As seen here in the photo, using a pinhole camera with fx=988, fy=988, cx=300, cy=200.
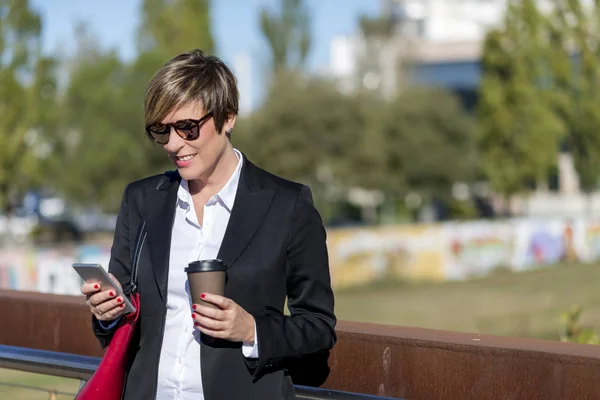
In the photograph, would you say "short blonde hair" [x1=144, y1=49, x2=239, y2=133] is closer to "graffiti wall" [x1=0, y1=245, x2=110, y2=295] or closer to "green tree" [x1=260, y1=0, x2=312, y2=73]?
"graffiti wall" [x1=0, y1=245, x2=110, y2=295]

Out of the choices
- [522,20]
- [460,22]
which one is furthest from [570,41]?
[460,22]

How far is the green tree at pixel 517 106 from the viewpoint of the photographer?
44750mm

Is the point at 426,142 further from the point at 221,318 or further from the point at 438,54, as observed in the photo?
the point at 221,318

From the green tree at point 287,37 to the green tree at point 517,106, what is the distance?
19603 millimetres

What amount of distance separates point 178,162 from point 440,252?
29081 millimetres

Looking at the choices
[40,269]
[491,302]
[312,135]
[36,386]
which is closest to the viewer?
[36,386]

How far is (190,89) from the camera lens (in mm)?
2746

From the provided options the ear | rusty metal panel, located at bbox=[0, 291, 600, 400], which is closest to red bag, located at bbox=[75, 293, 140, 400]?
the ear

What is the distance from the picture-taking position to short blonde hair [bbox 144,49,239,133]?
9.00 ft

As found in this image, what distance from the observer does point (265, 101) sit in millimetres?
49406

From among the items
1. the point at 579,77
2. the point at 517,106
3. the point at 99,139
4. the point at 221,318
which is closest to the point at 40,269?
the point at 221,318

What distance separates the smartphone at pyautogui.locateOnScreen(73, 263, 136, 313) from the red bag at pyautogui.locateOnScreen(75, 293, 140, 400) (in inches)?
2.3

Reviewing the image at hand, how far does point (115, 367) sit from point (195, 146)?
2.17ft

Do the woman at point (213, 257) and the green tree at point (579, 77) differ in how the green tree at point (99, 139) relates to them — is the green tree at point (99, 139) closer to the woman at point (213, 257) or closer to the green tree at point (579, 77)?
the green tree at point (579, 77)
